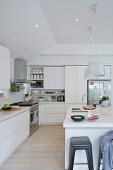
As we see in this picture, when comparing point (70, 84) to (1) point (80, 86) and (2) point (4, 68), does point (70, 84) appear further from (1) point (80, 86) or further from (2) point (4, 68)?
(2) point (4, 68)

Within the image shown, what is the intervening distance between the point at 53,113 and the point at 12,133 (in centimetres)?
297

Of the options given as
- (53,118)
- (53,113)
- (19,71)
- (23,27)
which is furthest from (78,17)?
(53,118)

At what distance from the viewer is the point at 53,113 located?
6.05 m

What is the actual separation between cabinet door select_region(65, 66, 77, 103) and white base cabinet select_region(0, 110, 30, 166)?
90.8 inches

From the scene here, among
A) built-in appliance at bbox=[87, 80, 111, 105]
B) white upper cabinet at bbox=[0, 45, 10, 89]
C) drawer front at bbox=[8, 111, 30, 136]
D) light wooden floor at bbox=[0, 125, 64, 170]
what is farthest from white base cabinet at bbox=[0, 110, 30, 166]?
built-in appliance at bbox=[87, 80, 111, 105]

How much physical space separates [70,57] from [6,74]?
332cm

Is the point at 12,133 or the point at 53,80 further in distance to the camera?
the point at 53,80

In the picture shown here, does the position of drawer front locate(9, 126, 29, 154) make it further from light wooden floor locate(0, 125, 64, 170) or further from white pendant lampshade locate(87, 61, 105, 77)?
white pendant lampshade locate(87, 61, 105, 77)

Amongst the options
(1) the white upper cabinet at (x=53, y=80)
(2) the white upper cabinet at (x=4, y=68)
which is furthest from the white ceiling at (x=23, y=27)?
(1) the white upper cabinet at (x=53, y=80)

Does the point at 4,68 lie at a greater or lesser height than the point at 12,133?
greater

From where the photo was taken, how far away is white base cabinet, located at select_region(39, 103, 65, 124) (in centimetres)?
602

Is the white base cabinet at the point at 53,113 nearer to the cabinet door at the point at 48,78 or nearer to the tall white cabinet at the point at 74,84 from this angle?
the tall white cabinet at the point at 74,84

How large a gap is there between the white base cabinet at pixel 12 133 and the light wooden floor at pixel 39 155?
165 millimetres

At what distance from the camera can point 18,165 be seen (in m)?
2.75
